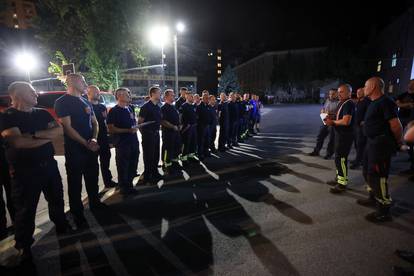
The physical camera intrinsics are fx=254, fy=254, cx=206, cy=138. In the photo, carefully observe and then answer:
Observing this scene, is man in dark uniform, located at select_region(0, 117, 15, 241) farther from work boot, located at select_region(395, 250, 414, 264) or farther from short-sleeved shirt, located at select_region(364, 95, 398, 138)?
short-sleeved shirt, located at select_region(364, 95, 398, 138)

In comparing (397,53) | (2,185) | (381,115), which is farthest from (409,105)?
(397,53)

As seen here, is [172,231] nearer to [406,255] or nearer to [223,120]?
[406,255]

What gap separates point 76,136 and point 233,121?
22.6 ft

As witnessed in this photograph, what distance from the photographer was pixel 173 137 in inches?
252

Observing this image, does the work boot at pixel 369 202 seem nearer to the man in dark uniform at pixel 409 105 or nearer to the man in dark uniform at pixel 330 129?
the man in dark uniform at pixel 409 105

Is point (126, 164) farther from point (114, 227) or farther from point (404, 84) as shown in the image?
point (404, 84)

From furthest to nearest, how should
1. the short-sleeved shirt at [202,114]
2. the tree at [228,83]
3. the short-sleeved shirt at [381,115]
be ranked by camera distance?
1. the tree at [228,83]
2. the short-sleeved shirt at [202,114]
3. the short-sleeved shirt at [381,115]

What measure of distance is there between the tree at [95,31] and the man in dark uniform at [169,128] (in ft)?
57.9

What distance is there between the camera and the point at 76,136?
370 centimetres

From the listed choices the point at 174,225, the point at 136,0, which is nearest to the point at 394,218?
the point at 174,225

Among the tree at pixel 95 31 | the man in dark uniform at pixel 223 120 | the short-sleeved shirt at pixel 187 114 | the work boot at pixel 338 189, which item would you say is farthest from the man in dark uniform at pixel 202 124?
the tree at pixel 95 31

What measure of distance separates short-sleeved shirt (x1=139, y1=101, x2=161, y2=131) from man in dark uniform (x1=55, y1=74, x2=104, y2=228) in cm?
156

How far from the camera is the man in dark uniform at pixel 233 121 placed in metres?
9.77

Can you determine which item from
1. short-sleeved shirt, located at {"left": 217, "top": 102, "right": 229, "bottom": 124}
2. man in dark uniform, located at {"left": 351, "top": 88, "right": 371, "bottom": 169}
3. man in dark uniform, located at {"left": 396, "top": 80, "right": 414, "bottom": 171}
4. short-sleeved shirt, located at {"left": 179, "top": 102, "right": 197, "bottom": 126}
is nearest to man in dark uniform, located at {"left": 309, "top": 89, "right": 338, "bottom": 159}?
man in dark uniform, located at {"left": 351, "top": 88, "right": 371, "bottom": 169}
